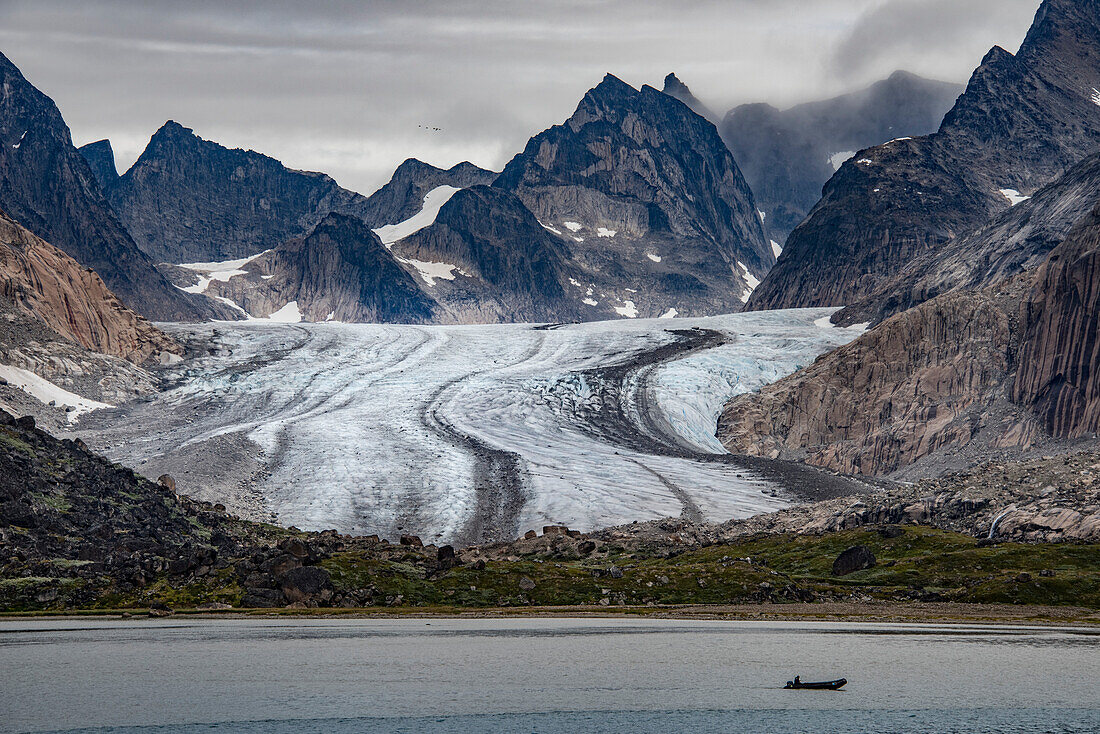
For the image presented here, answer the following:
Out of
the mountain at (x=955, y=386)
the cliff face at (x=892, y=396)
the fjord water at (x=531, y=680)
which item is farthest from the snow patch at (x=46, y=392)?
the fjord water at (x=531, y=680)

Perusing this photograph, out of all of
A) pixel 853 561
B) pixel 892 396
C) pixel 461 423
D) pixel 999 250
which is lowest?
pixel 853 561

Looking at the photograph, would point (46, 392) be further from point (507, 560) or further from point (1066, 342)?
point (1066, 342)

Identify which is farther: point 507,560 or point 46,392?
point 46,392

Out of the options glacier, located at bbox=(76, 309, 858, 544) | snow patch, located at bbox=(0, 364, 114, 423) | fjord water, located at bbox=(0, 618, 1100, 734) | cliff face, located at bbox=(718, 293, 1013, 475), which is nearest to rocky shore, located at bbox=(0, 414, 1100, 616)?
fjord water, located at bbox=(0, 618, 1100, 734)

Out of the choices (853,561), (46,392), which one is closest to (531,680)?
(853,561)

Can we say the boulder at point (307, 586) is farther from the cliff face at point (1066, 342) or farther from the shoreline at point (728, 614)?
the cliff face at point (1066, 342)

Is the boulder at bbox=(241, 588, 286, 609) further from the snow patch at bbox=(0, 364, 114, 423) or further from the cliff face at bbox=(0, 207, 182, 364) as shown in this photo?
the cliff face at bbox=(0, 207, 182, 364)
